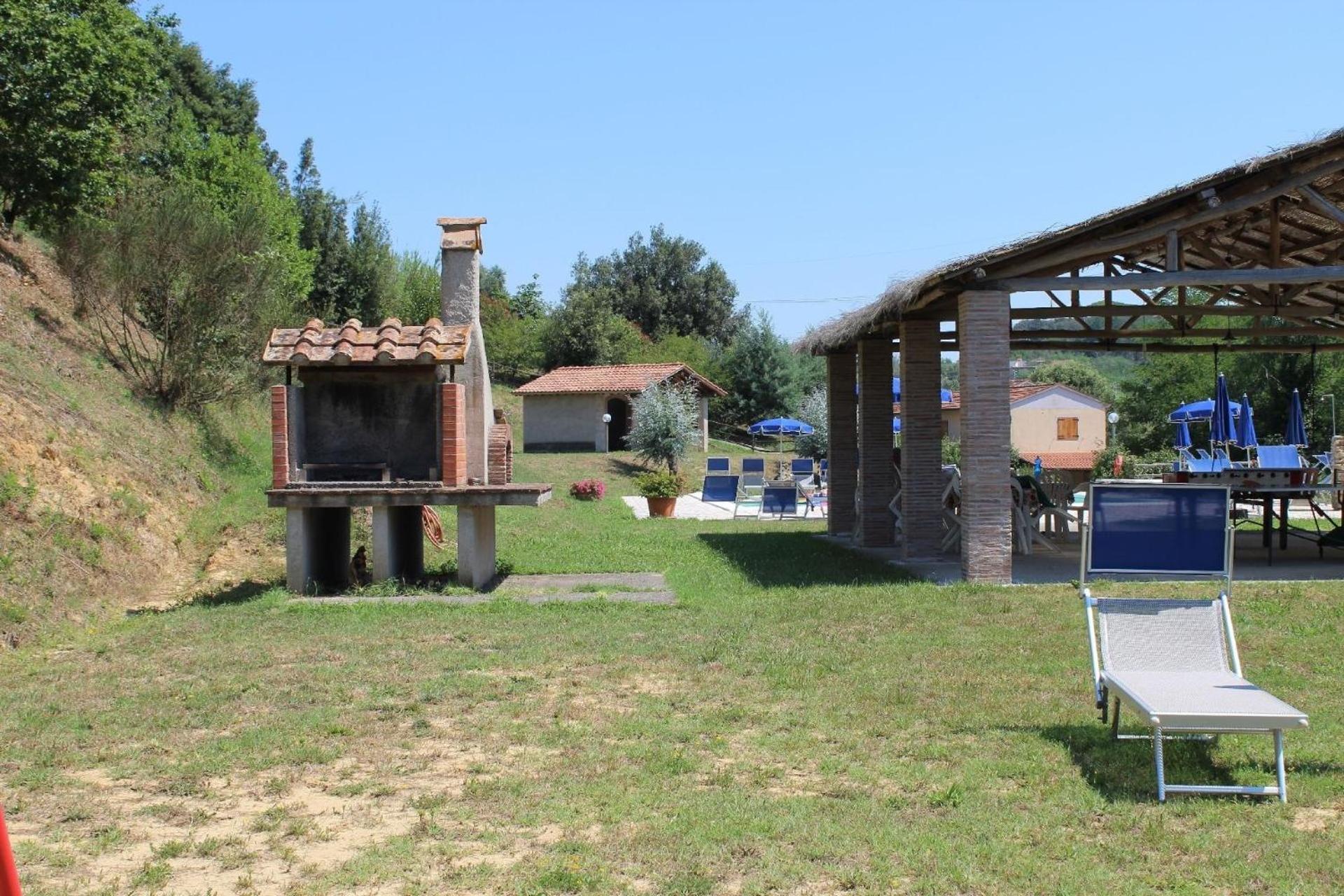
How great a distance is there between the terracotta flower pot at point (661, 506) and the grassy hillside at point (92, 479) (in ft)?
24.5

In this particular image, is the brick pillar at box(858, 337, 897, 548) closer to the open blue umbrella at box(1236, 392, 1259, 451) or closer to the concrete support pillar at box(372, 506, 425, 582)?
the open blue umbrella at box(1236, 392, 1259, 451)

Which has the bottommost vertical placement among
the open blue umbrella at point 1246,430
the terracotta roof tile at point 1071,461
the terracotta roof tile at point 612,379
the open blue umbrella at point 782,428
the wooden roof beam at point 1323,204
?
the terracotta roof tile at point 1071,461

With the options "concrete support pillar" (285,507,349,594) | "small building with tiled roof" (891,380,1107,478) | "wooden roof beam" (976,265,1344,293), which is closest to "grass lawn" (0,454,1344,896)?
"concrete support pillar" (285,507,349,594)

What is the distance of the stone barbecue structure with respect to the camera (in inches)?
471

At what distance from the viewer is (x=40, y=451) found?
42.9 ft

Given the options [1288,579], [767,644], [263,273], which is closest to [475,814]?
[767,644]

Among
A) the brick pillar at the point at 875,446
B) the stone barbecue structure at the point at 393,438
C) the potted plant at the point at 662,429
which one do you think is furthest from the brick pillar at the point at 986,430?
the potted plant at the point at 662,429

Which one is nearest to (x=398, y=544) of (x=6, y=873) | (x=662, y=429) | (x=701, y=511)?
(x=6, y=873)

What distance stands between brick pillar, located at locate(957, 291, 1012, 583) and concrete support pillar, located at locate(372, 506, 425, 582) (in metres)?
5.69

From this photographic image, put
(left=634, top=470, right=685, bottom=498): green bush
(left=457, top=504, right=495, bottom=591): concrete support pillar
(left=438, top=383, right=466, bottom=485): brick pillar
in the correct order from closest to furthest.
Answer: (left=438, top=383, right=466, bottom=485): brick pillar → (left=457, top=504, right=495, bottom=591): concrete support pillar → (left=634, top=470, right=685, bottom=498): green bush

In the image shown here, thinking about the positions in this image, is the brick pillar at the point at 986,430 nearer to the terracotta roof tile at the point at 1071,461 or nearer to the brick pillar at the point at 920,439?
the brick pillar at the point at 920,439

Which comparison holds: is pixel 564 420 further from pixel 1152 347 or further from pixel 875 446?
pixel 1152 347

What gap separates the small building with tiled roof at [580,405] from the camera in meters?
41.0

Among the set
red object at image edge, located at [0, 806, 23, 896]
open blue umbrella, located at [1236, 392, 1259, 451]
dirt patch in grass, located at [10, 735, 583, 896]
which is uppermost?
open blue umbrella, located at [1236, 392, 1259, 451]
